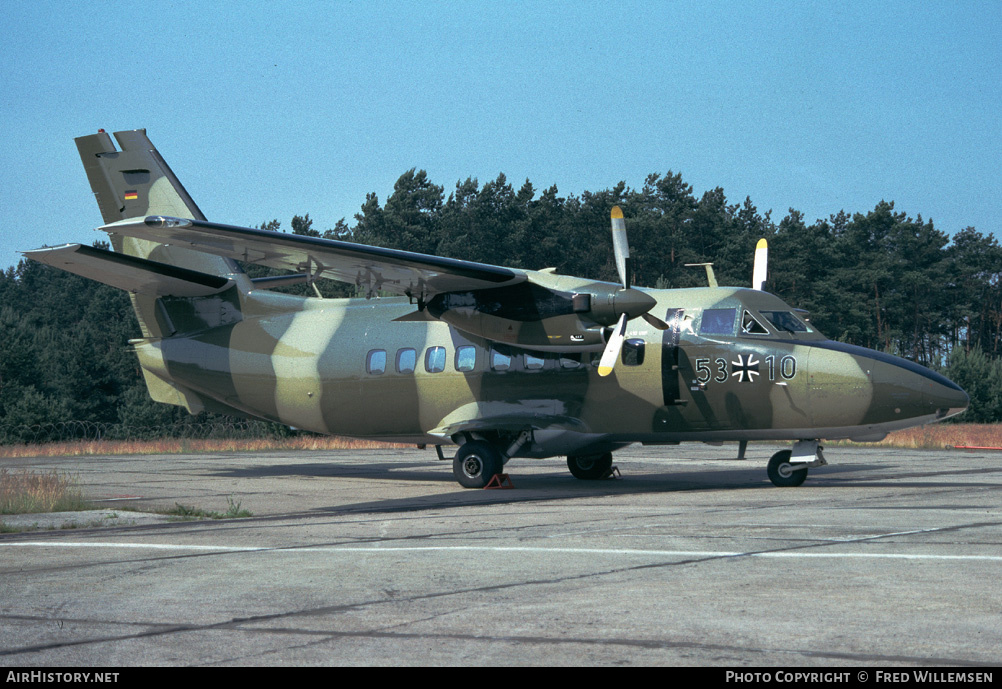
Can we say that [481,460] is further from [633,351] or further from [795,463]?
[795,463]

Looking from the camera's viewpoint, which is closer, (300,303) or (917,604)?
(917,604)

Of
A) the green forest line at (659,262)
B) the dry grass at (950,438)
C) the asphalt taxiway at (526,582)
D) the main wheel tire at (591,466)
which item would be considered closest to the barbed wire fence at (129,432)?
the green forest line at (659,262)

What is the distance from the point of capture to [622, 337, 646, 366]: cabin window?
19.9 m

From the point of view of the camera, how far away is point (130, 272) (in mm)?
22219

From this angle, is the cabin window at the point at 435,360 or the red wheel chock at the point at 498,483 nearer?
the red wheel chock at the point at 498,483

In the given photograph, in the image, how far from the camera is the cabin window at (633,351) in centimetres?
1986

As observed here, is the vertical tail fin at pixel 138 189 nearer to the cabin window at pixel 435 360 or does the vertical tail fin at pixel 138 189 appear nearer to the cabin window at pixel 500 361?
the cabin window at pixel 435 360

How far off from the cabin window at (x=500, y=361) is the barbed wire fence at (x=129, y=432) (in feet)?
125

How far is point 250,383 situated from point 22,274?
13155 cm

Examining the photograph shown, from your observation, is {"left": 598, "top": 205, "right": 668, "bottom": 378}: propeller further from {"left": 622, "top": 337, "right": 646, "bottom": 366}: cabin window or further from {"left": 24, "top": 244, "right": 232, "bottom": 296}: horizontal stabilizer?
{"left": 24, "top": 244, "right": 232, "bottom": 296}: horizontal stabilizer
